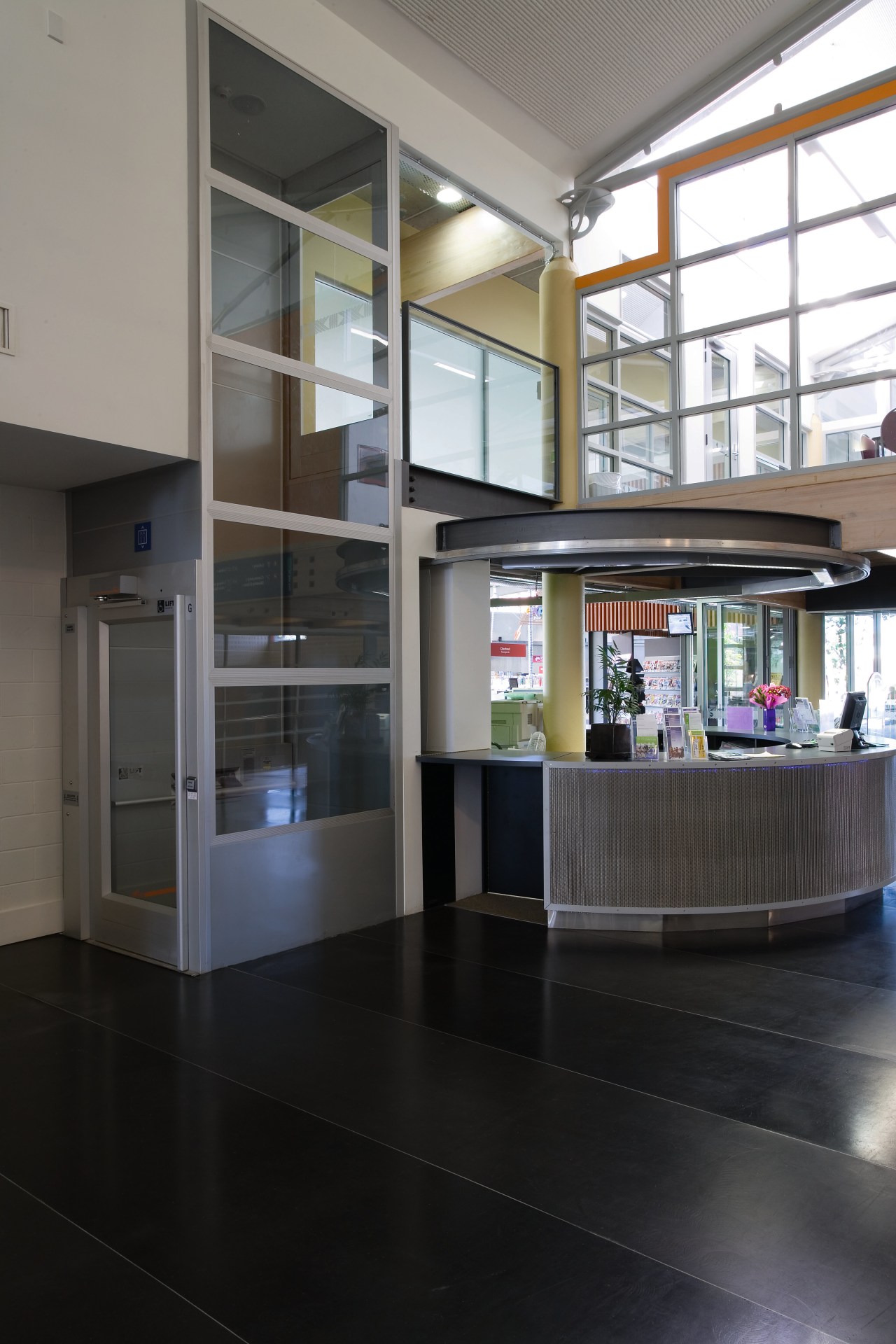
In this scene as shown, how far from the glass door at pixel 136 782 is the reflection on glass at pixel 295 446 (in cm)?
97

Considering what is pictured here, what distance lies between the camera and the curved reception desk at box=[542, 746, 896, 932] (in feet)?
20.6

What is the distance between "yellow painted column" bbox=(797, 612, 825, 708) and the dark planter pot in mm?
12084

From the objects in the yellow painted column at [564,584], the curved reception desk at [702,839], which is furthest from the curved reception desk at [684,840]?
the yellow painted column at [564,584]

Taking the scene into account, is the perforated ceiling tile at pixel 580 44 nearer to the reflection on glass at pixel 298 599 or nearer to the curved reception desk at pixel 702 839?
the reflection on glass at pixel 298 599

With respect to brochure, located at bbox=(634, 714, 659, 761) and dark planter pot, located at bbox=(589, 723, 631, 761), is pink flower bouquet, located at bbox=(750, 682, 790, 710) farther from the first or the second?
dark planter pot, located at bbox=(589, 723, 631, 761)

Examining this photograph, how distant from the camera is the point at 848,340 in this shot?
27.1 feet

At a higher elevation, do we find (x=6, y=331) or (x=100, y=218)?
(x=100, y=218)

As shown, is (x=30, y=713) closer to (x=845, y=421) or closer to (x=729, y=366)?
(x=845, y=421)

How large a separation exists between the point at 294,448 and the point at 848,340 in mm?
4951

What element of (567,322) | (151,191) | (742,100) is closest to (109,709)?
(151,191)

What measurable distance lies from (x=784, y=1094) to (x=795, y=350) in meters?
6.49

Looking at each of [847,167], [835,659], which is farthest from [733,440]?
[835,659]

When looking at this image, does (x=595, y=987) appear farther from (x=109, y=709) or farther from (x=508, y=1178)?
(x=109, y=709)

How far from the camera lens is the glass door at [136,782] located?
6.09 m
